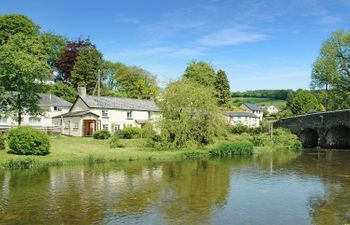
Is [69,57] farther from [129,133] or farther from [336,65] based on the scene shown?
[336,65]

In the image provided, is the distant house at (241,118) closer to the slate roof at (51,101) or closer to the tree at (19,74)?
the slate roof at (51,101)

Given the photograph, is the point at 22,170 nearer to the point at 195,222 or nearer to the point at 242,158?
the point at 195,222

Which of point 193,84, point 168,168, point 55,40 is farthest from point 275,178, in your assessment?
point 55,40

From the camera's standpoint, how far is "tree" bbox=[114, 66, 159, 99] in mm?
86250

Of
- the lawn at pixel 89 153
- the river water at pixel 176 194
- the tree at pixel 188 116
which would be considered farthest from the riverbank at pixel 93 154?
the river water at pixel 176 194

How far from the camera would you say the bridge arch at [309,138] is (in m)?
58.9

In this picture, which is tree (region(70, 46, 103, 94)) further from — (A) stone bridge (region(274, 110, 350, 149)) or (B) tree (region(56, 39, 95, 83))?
(A) stone bridge (region(274, 110, 350, 149))

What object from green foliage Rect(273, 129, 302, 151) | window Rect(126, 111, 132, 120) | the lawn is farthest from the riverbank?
window Rect(126, 111, 132, 120)

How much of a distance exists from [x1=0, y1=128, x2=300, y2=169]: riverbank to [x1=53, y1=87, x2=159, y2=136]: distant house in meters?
7.66

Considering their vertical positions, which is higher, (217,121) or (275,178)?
(217,121)

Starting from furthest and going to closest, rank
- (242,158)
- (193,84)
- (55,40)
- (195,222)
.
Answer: (55,40) < (193,84) < (242,158) < (195,222)

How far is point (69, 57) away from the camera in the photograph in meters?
81.7

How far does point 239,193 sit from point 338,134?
39935 millimetres

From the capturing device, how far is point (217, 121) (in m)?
43.7
